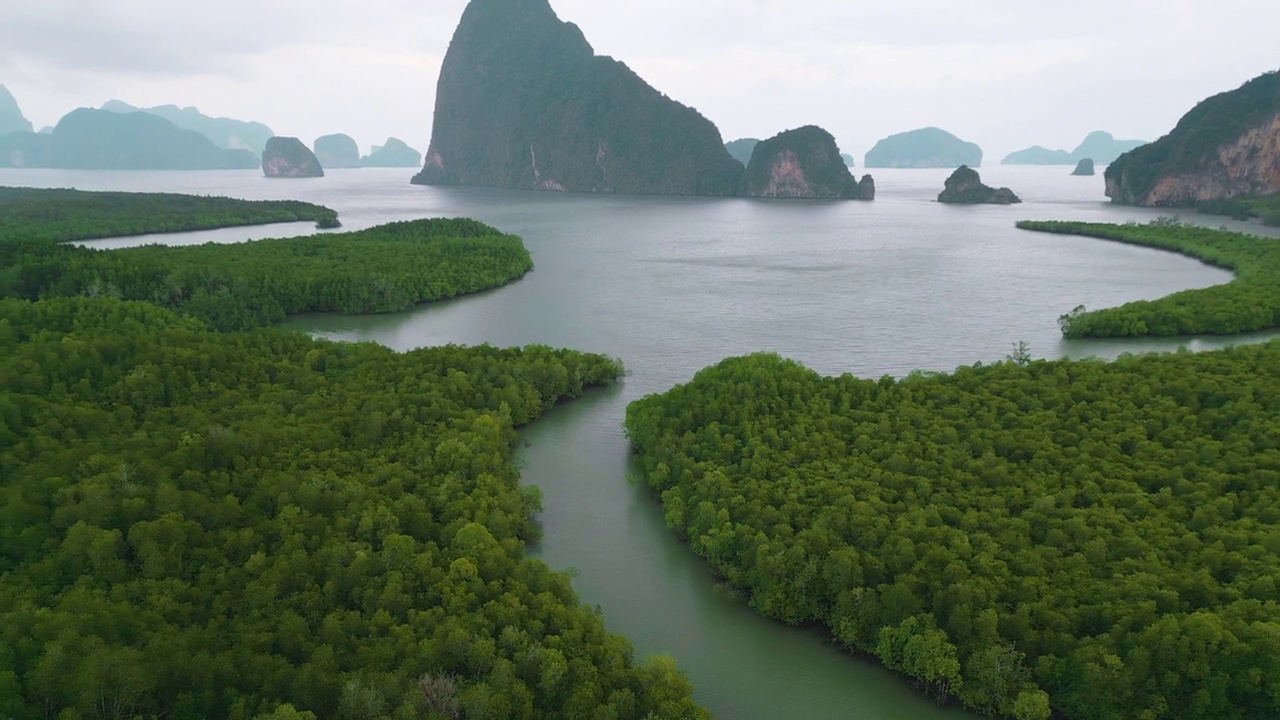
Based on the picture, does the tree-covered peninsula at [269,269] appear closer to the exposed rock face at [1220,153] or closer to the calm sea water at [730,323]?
the calm sea water at [730,323]

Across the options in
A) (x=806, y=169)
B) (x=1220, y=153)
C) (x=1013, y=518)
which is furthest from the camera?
(x=806, y=169)

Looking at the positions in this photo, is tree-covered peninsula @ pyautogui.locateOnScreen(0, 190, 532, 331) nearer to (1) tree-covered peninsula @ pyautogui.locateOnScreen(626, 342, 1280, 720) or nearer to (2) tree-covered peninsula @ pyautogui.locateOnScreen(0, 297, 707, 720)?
(2) tree-covered peninsula @ pyautogui.locateOnScreen(0, 297, 707, 720)

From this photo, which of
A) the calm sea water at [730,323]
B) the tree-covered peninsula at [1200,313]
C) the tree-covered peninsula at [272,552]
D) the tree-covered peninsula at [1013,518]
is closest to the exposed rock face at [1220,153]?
the calm sea water at [730,323]

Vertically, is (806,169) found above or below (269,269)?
above

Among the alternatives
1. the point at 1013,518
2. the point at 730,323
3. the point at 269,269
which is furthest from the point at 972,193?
the point at 1013,518

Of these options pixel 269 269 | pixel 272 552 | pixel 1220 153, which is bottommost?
pixel 272 552

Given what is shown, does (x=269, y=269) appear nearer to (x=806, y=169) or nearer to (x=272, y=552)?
(x=272, y=552)

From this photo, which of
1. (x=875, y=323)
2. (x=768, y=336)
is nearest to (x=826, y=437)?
(x=768, y=336)
